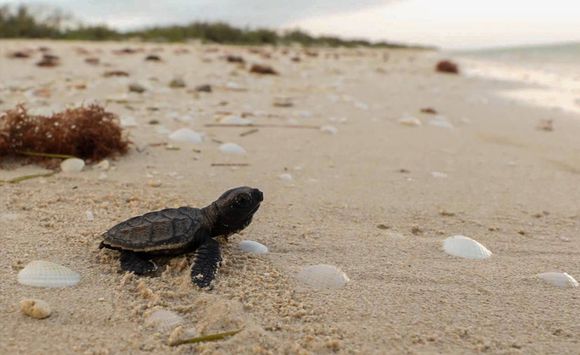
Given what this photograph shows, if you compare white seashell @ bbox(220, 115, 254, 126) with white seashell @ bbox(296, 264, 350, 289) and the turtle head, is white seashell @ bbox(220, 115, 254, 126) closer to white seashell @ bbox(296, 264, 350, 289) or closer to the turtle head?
the turtle head

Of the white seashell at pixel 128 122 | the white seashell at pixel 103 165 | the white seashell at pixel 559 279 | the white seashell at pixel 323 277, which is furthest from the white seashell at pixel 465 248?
the white seashell at pixel 128 122

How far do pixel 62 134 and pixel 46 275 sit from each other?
185cm

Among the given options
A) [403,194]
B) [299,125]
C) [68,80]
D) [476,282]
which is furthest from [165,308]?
[68,80]

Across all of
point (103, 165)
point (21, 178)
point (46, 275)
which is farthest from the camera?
point (103, 165)

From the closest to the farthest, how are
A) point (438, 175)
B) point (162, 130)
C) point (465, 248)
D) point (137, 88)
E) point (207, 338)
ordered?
point (207, 338) < point (465, 248) < point (438, 175) < point (162, 130) < point (137, 88)

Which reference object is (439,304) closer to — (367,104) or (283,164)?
(283,164)

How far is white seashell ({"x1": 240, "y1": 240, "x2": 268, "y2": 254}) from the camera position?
8.14 feet

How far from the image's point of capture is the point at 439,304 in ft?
6.91

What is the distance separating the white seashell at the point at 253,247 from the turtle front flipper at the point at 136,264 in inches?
17.3

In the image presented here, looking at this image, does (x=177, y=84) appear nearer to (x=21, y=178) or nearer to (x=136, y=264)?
(x=21, y=178)

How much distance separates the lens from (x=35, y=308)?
184 centimetres

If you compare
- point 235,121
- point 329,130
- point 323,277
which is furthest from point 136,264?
point 329,130

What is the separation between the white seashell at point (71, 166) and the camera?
3553mm

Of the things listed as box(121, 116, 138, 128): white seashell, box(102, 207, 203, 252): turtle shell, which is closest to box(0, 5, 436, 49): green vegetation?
box(121, 116, 138, 128): white seashell
